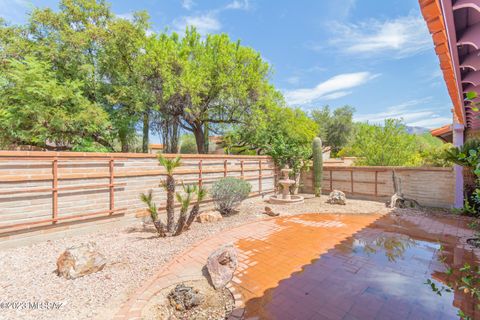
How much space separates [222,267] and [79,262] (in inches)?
102

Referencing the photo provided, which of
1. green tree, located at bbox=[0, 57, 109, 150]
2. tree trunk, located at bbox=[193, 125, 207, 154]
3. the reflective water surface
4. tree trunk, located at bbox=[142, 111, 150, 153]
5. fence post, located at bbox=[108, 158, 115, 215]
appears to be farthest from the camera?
tree trunk, located at bbox=[193, 125, 207, 154]

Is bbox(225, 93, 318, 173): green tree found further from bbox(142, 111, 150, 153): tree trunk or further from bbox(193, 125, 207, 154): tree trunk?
bbox(142, 111, 150, 153): tree trunk

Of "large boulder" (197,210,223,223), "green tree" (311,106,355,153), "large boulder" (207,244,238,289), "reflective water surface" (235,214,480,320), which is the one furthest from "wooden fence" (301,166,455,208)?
"green tree" (311,106,355,153)

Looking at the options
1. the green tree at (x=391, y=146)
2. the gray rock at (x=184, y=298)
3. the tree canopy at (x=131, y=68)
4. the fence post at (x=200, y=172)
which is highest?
the tree canopy at (x=131, y=68)

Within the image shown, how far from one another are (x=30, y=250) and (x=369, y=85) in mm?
18852

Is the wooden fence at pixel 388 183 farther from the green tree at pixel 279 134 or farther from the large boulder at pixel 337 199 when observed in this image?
the large boulder at pixel 337 199

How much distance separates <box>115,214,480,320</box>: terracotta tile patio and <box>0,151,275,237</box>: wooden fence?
315cm

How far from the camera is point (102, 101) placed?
12289mm

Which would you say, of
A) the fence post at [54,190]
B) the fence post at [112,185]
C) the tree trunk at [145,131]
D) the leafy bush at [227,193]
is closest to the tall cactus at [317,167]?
the leafy bush at [227,193]

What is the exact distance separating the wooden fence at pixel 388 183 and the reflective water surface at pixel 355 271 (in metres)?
2.41

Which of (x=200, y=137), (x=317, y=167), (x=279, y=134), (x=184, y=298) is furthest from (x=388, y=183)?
(x=200, y=137)

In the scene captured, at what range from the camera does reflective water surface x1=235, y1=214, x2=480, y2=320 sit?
3.09 meters

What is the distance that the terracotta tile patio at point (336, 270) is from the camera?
311 cm

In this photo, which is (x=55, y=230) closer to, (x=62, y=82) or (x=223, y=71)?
(x=62, y=82)
